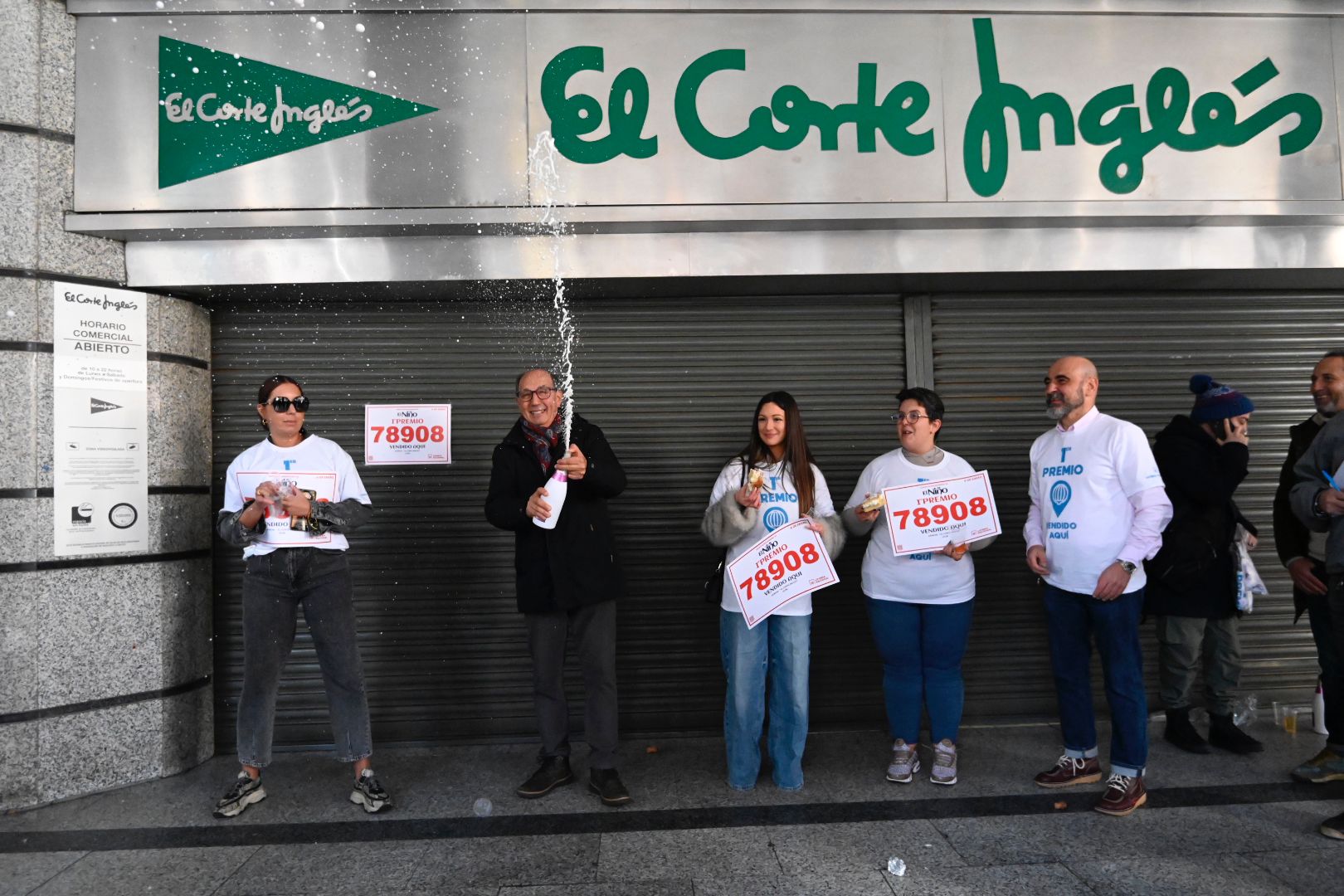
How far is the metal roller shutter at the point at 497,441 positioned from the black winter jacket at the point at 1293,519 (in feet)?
6.94

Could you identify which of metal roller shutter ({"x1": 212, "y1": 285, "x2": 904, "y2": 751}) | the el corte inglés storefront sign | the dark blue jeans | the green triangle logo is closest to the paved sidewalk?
the dark blue jeans

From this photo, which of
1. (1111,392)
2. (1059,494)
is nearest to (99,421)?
(1059,494)

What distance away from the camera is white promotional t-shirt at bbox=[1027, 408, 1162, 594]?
3.93m

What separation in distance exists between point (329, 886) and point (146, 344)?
3115mm

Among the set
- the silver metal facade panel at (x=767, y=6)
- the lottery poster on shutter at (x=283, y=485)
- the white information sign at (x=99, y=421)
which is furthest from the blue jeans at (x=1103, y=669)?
the white information sign at (x=99, y=421)

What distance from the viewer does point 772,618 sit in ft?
14.1

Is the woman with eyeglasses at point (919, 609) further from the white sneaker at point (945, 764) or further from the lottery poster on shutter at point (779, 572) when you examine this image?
the lottery poster on shutter at point (779, 572)

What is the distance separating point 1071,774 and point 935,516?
1.46 metres

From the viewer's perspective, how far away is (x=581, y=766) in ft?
15.5

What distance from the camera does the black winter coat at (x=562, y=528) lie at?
4.16 metres

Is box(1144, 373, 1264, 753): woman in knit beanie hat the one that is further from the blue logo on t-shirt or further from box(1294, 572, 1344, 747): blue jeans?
the blue logo on t-shirt

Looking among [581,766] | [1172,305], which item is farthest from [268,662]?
[1172,305]

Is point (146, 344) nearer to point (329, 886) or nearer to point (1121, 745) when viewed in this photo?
point (329, 886)

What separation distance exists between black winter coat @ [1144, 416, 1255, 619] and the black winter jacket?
16cm
